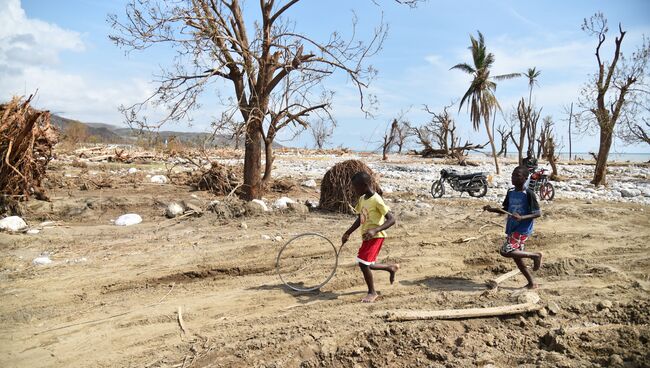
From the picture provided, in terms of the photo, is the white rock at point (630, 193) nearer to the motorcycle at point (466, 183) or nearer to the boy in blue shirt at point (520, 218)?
the motorcycle at point (466, 183)

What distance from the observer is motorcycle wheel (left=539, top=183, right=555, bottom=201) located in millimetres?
12000

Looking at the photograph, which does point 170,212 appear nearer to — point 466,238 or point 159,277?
point 159,277

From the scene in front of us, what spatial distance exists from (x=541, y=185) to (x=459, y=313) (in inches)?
368

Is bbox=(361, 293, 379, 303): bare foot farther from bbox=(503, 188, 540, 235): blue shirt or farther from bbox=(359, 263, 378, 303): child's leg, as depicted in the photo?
bbox=(503, 188, 540, 235): blue shirt

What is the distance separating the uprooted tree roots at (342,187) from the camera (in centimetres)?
930

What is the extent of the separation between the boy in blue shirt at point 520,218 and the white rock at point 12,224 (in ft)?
25.4

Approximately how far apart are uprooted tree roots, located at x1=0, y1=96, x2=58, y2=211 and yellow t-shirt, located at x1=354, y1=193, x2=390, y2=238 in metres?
7.21

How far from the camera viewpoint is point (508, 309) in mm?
4074

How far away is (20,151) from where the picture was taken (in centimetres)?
852

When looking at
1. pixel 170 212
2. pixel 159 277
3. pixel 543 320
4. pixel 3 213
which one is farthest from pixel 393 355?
pixel 3 213

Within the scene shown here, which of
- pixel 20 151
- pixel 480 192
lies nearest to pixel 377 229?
pixel 20 151

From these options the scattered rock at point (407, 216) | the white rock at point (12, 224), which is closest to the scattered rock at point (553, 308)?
the scattered rock at point (407, 216)

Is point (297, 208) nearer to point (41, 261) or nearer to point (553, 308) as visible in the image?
point (41, 261)

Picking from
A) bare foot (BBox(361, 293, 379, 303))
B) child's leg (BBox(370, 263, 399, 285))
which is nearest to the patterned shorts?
child's leg (BBox(370, 263, 399, 285))
